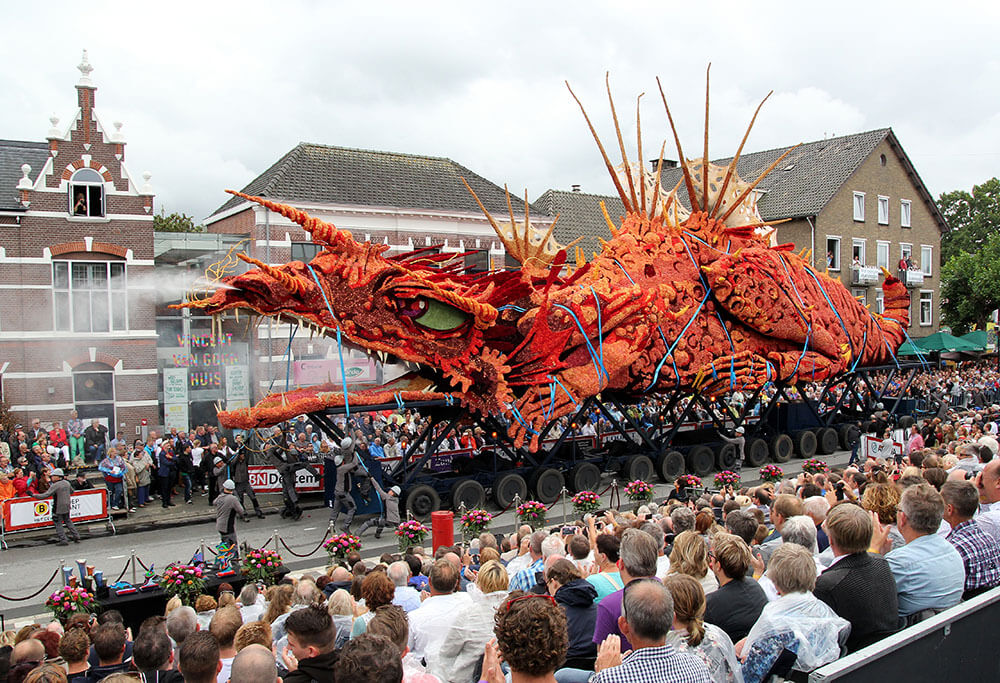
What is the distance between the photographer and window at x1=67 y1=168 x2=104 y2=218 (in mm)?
20312

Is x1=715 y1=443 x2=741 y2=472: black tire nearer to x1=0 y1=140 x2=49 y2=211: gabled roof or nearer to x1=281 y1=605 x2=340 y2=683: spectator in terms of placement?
x1=281 y1=605 x2=340 y2=683: spectator

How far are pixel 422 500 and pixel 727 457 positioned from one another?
7.76 meters

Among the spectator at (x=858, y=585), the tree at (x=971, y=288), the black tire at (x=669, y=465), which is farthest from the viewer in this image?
the tree at (x=971, y=288)

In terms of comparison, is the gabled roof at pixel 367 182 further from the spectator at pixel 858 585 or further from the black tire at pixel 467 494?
the spectator at pixel 858 585

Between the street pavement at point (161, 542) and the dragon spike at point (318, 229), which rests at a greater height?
the dragon spike at point (318, 229)

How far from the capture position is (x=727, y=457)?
1841 centimetres

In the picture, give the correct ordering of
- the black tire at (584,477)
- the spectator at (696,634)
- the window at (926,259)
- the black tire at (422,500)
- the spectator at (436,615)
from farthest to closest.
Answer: the window at (926,259) → the black tire at (584,477) → the black tire at (422,500) → the spectator at (436,615) → the spectator at (696,634)

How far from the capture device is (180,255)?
25.1 meters

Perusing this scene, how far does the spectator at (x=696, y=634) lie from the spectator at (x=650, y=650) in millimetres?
217

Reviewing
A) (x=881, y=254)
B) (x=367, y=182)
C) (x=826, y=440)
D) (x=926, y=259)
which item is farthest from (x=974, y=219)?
(x=367, y=182)

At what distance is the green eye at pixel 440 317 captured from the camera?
12953mm

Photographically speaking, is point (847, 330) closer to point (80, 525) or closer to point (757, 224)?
point (757, 224)

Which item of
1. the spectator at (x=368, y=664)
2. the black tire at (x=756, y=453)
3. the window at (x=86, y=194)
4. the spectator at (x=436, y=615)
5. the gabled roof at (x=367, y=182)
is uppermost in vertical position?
the gabled roof at (x=367, y=182)

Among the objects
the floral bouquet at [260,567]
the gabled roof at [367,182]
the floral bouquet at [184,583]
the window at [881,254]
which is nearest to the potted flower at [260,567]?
the floral bouquet at [260,567]
